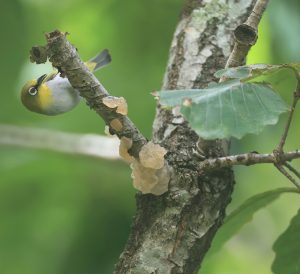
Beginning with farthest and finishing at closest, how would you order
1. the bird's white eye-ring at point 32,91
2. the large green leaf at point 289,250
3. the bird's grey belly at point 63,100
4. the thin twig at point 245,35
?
1. the bird's white eye-ring at point 32,91
2. the bird's grey belly at point 63,100
3. the large green leaf at point 289,250
4. the thin twig at point 245,35

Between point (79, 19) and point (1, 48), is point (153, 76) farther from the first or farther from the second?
point (1, 48)

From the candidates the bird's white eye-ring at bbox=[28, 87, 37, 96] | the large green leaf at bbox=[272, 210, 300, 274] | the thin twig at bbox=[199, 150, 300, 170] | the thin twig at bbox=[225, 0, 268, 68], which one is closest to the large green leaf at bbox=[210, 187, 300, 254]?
the large green leaf at bbox=[272, 210, 300, 274]

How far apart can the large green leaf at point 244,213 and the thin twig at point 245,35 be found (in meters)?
0.38

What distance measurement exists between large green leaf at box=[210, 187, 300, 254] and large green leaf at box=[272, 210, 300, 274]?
84mm

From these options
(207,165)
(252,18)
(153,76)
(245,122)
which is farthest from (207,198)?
(153,76)

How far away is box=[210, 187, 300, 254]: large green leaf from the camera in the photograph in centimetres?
175

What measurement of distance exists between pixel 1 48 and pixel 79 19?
0.69 m

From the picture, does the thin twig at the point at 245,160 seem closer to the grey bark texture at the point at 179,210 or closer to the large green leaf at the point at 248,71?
the grey bark texture at the point at 179,210

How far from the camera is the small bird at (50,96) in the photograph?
6.42ft

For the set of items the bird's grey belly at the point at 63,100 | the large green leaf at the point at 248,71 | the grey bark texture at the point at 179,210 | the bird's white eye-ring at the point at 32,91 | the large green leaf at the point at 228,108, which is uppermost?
the bird's white eye-ring at the point at 32,91

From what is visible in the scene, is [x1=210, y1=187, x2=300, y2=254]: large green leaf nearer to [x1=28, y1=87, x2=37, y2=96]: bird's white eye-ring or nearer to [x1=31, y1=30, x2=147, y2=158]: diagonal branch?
Answer: [x1=31, y1=30, x2=147, y2=158]: diagonal branch

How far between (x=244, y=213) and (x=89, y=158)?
4.03 feet

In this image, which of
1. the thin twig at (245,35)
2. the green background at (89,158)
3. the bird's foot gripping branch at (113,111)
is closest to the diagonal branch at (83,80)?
the bird's foot gripping branch at (113,111)

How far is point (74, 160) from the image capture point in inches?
120
